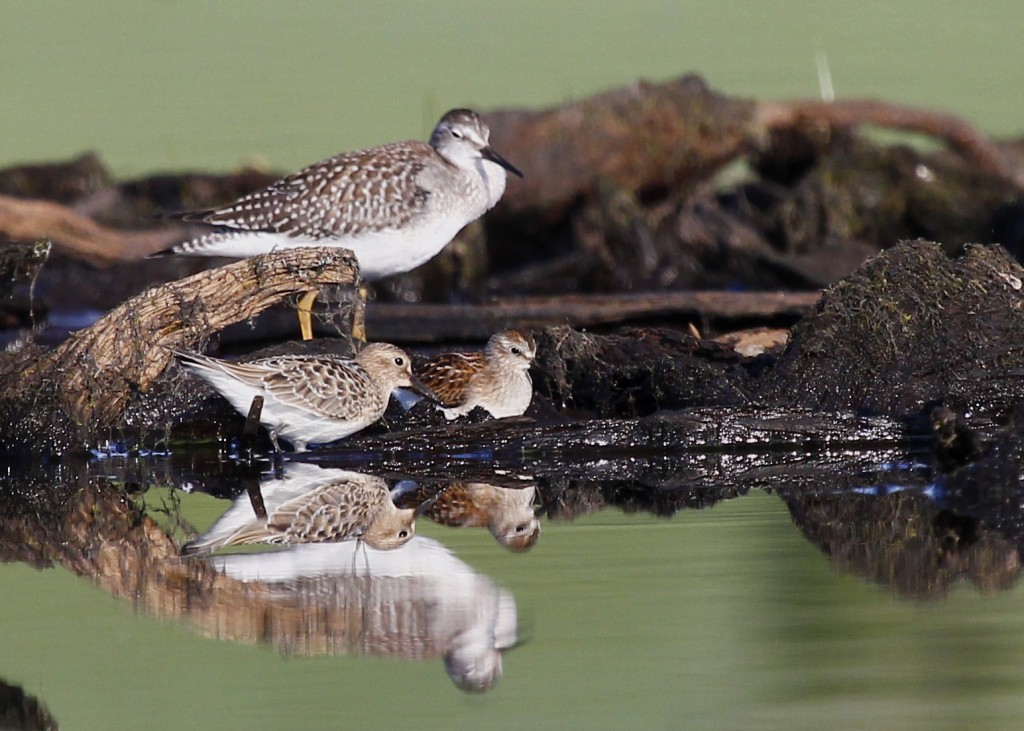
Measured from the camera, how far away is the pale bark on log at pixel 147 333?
8.55 meters

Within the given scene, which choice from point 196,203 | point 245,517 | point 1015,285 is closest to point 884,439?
point 1015,285

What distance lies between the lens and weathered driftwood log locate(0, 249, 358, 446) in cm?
855

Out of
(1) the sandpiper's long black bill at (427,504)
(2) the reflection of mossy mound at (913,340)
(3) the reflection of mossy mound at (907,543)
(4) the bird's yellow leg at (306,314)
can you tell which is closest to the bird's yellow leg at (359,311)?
(4) the bird's yellow leg at (306,314)

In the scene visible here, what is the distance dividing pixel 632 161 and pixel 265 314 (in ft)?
18.3

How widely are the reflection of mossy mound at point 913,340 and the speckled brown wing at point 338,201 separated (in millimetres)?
2626

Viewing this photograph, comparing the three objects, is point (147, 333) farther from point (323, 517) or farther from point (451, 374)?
point (323, 517)

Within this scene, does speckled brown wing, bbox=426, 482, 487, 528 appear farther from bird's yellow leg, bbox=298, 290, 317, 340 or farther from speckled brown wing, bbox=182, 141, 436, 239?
speckled brown wing, bbox=182, 141, 436, 239

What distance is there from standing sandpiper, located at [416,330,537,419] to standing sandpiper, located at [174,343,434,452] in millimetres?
550

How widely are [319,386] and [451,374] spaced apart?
1.13 metres

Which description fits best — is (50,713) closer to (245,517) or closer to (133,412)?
(245,517)

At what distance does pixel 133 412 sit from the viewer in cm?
888

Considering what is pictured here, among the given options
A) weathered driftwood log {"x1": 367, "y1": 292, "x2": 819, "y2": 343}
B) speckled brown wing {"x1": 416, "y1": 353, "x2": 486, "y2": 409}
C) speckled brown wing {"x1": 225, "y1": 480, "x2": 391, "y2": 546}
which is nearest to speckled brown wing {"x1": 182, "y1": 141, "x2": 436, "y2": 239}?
weathered driftwood log {"x1": 367, "y1": 292, "x2": 819, "y2": 343}

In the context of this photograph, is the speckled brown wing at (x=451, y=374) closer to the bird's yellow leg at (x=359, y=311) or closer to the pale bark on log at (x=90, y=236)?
the bird's yellow leg at (x=359, y=311)

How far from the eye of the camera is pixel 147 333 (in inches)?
338
